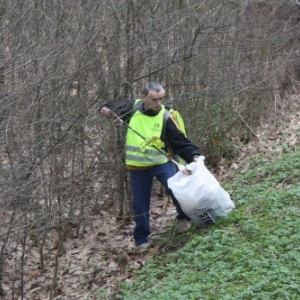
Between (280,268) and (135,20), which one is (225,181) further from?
(280,268)

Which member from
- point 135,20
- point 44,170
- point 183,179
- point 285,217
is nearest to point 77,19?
point 135,20

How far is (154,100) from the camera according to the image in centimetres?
727

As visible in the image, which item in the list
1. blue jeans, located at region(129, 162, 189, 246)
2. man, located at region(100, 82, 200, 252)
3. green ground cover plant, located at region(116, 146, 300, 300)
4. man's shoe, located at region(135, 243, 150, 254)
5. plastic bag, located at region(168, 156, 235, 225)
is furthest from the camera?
man's shoe, located at region(135, 243, 150, 254)

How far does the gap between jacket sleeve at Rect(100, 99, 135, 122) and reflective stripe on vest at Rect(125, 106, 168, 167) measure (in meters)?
0.16

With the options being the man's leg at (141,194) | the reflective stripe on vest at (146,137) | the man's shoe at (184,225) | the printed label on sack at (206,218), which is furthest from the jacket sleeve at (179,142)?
the man's shoe at (184,225)

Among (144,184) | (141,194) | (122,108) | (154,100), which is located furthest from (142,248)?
(154,100)

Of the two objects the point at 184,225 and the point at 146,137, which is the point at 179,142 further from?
the point at 184,225

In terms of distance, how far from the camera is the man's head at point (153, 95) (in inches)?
284

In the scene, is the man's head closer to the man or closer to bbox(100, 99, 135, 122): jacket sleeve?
the man

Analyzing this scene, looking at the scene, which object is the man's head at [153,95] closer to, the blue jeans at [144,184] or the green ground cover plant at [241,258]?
the blue jeans at [144,184]

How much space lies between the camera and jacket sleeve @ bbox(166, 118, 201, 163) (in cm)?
743

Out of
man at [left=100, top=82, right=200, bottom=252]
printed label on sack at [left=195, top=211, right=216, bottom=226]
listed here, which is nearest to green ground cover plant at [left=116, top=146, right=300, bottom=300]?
printed label on sack at [left=195, top=211, right=216, bottom=226]

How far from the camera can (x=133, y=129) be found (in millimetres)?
7410

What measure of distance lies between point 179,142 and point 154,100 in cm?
54
